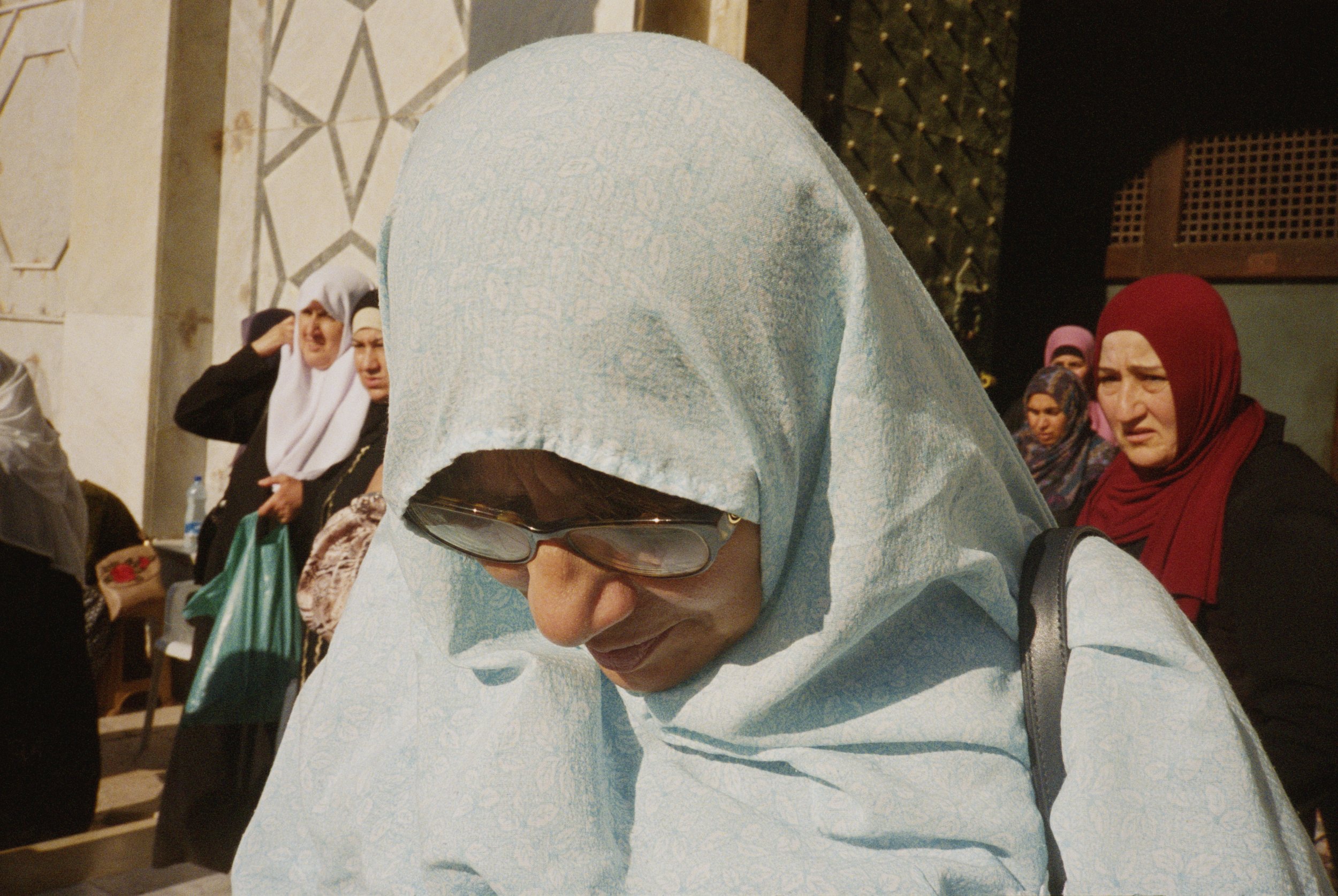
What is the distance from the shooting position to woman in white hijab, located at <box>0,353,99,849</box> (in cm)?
362

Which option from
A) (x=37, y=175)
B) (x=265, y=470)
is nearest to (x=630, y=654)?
(x=265, y=470)

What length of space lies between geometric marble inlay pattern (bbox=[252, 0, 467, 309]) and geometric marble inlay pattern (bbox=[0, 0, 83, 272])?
154 cm

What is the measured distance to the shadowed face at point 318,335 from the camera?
3.80m

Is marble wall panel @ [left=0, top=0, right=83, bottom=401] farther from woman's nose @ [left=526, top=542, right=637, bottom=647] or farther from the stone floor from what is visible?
woman's nose @ [left=526, top=542, right=637, bottom=647]

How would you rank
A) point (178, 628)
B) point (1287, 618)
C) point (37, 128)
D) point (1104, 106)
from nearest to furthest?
point (1287, 618), point (178, 628), point (1104, 106), point (37, 128)

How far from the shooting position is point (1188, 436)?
2.42 m

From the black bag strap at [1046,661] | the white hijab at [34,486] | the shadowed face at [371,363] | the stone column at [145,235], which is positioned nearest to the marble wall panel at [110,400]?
the stone column at [145,235]

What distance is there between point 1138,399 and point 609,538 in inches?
78.1

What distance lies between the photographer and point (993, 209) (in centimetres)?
459

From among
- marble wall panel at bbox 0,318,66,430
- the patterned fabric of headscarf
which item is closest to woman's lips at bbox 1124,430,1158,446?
the patterned fabric of headscarf

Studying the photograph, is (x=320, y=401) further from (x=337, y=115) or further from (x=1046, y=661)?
(x=1046, y=661)

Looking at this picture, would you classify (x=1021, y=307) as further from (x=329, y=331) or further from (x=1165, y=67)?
(x=329, y=331)

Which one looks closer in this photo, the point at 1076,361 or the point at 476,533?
the point at 476,533

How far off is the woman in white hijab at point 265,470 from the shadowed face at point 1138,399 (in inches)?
79.4
